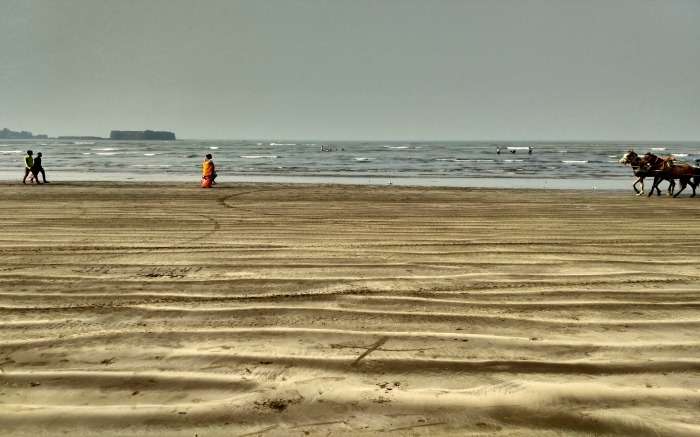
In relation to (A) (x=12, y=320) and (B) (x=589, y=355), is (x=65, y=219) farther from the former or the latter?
(B) (x=589, y=355)

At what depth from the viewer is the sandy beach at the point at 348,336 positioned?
214 cm

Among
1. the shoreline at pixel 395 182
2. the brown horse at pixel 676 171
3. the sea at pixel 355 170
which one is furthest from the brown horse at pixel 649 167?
the sea at pixel 355 170

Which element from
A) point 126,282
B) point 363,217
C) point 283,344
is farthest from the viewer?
point 363,217

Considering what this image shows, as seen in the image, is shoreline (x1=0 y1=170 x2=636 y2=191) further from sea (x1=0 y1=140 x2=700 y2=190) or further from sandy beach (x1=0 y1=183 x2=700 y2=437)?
Result: sandy beach (x1=0 y1=183 x2=700 y2=437)

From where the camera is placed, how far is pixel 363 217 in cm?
919

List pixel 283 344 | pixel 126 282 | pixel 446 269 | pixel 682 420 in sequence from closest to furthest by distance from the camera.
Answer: pixel 682 420 → pixel 283 344 → pixel 126 282 → pixel 446 269

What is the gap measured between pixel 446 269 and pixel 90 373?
10.2 ft

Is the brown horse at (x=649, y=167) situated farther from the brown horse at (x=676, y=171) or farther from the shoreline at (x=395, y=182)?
the shoreline at (x=395, y=182)

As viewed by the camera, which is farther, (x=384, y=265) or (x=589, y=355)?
(x=384, y=265)

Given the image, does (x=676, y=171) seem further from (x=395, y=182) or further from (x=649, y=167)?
(x=395, y=182)

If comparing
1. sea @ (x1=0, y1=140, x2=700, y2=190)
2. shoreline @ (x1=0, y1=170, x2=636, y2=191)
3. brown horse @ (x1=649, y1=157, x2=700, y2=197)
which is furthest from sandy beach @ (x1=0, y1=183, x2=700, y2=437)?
sea @ (x1=0, y1=140, x2=700, y2=190)

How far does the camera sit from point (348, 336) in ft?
9.96

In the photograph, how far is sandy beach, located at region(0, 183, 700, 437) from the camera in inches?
84.4

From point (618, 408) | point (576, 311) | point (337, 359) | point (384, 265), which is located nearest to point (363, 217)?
point (384, 265)
